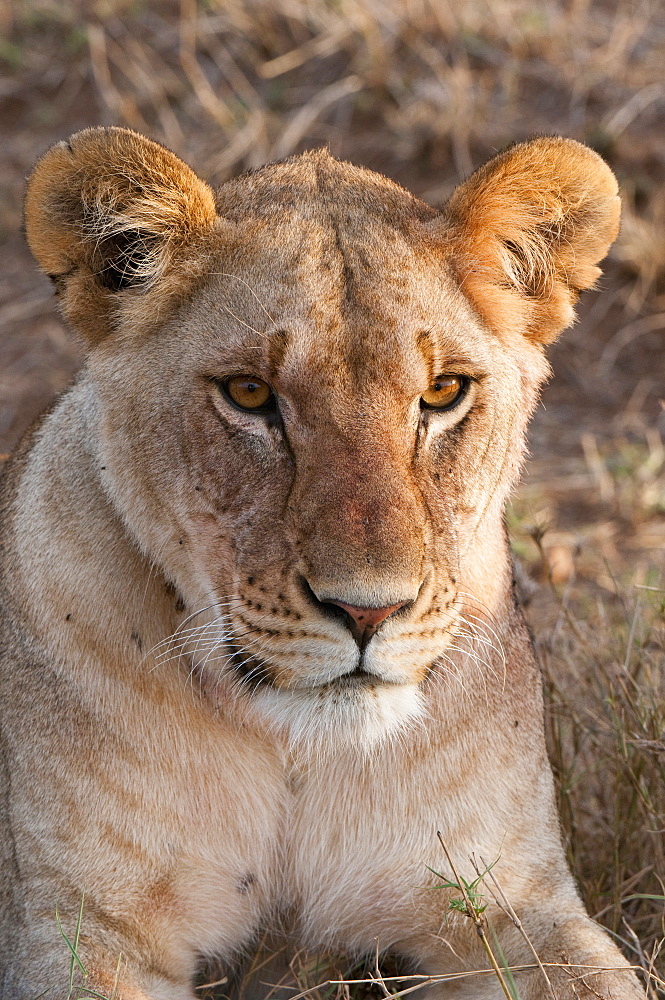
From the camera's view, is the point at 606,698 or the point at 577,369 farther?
the point at 577,369

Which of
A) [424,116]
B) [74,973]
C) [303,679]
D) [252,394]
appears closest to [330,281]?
[252,394]

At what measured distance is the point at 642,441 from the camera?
19.2 feet

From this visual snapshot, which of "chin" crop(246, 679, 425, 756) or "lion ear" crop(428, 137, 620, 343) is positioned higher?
"lion ear" crop(428, 137, 620, 343)

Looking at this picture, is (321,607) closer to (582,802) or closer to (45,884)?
(45,884)

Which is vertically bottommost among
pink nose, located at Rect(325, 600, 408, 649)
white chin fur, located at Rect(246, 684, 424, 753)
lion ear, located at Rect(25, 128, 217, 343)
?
white chin fur, located at Rect(246, 684, 424, 753)

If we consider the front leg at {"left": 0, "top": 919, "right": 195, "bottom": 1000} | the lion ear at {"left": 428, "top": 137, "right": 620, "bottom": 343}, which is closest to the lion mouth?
the front leg at {"left": 0, "top": 919, "right": 195, "bottom": 1000}

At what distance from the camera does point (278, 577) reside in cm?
216

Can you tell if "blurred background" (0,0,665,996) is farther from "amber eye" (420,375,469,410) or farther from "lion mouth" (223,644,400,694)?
"lion mouth" (223,644,400,694)

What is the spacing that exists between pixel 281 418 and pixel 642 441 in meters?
3.88

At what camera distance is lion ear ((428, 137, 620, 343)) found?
2.53 metres

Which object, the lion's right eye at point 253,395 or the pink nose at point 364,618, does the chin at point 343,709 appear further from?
the lion's right eye at point 253,395

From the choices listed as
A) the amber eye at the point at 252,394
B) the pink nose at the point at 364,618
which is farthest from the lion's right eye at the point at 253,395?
the pink nose at the point at 364,618

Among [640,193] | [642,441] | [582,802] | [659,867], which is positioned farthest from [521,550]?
[640,193]

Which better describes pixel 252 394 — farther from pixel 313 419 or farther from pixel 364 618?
pixel 364 618
